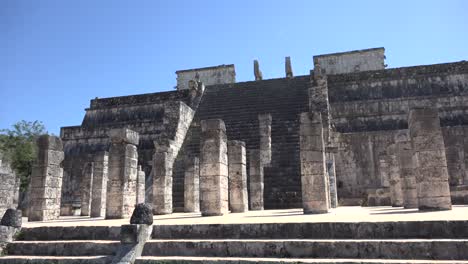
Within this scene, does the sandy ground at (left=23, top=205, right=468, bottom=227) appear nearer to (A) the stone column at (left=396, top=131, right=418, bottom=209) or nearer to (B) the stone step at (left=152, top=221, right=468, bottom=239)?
(B) the stone step at (left=152, top=221, right=468, bottom=239)

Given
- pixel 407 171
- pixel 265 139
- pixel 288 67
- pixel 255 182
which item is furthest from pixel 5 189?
pixel 288 67

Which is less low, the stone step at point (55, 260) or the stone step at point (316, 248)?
the stone step at point (316, 248)

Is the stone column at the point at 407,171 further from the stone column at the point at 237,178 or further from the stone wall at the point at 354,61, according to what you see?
the stone wall at the point at 354,61

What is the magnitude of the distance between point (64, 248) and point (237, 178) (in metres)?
6.69

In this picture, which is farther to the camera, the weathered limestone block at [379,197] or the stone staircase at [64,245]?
the weathered limestone block at [379,197]

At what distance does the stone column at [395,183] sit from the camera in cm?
1406

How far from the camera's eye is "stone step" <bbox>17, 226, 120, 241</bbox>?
318 inches

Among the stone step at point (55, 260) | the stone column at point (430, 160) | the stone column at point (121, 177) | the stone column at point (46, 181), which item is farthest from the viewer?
the stone column at point (46, 181)

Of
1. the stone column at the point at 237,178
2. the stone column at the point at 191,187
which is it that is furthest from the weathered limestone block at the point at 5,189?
the stone column at the point at 237,178

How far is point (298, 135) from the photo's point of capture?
1864 centimetres

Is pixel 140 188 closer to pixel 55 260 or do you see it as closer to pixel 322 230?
pixel 55 260

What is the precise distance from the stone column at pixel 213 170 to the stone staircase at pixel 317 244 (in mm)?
3947

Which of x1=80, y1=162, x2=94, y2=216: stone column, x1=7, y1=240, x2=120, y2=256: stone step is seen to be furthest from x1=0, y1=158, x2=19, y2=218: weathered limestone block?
x1=80, y1=162, x2=94, y2=216: stone column

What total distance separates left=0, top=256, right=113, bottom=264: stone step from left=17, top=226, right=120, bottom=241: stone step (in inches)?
31.9
